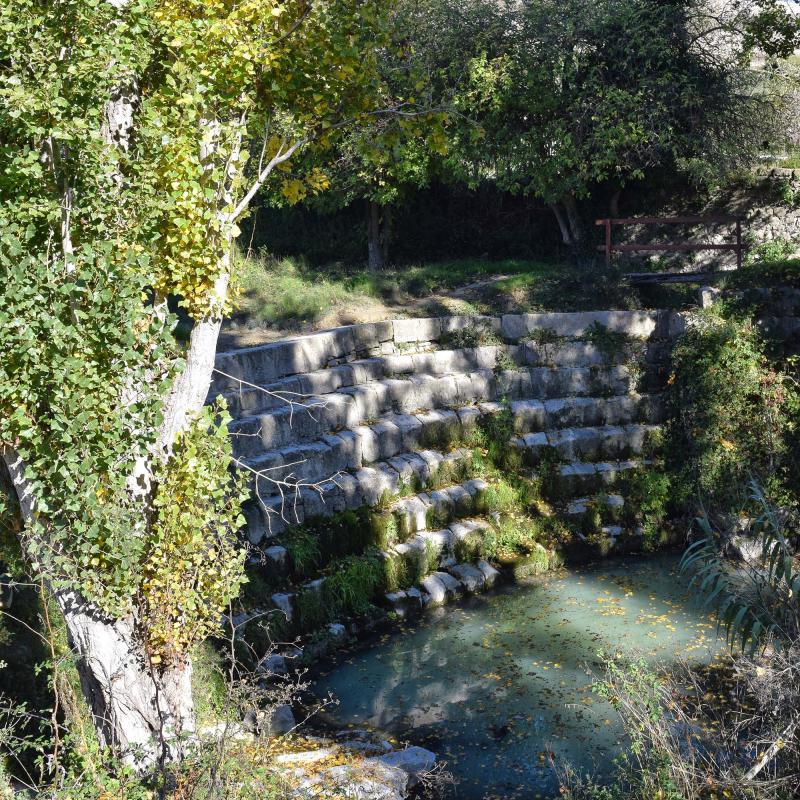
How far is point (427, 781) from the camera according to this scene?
6.44 m

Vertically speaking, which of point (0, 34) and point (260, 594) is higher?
point (0, 34)

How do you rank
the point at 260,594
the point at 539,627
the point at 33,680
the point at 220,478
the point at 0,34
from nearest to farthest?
the point at 0,34 → the point at 220,478 → the point at 33,680 → the point at 260,594 → the point at 539,627

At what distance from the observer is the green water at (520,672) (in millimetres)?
6914

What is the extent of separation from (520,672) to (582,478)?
3.80 meters

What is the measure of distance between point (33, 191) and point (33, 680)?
3357 millimetres

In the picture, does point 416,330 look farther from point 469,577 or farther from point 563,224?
point 563,224

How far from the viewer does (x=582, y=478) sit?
1157cm

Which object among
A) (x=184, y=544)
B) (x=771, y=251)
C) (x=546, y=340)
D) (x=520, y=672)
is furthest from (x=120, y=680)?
(x=771, y=251)

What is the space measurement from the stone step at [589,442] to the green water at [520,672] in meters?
1.70

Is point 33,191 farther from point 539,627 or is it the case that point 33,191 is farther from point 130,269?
point 539,627

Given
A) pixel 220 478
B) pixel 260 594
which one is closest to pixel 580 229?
pixel 260 594

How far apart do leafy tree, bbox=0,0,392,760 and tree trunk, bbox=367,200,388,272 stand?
33.4ft

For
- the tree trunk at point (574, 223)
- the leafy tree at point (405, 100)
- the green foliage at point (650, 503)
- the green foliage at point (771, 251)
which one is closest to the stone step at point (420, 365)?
the green foliage at point (650, 503)

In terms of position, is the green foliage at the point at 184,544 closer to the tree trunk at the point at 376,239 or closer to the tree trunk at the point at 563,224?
the tree trunk at the point at 376,239
